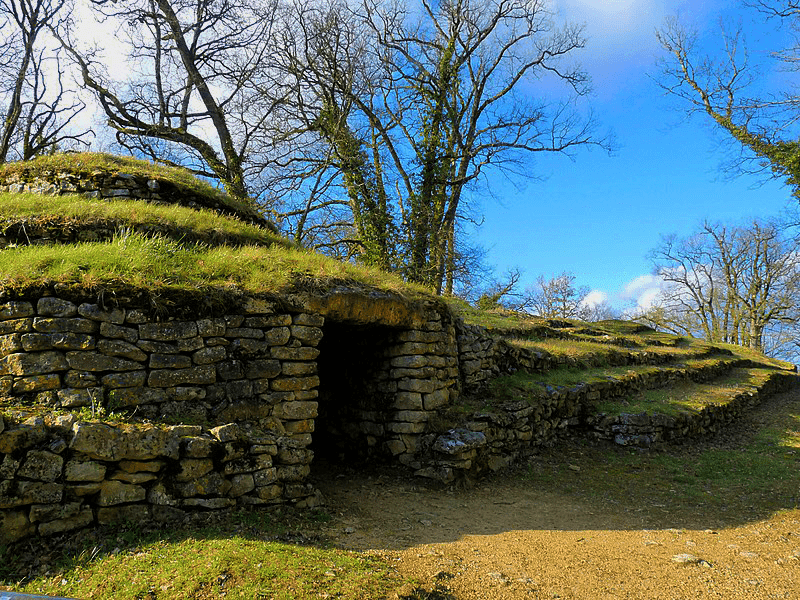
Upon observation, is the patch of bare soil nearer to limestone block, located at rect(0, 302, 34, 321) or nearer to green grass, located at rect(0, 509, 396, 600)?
green grass, located at rect(0, 509, 396, 600)

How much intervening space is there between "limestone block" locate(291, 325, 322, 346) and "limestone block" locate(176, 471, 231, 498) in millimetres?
1685

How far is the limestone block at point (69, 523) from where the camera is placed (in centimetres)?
371

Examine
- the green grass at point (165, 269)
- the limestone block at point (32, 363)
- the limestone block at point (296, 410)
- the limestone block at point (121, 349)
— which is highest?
the green grass at point (165, 269)

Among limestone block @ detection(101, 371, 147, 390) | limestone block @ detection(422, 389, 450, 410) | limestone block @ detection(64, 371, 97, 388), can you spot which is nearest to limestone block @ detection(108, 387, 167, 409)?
limestone block @ detection(101, 371, 147, 390)

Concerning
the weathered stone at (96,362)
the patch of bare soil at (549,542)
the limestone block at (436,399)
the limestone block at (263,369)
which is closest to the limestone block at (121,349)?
the weathered stone at (96,362)

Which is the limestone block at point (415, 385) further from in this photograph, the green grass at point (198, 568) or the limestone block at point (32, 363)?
the limestone block at point (32, 363)

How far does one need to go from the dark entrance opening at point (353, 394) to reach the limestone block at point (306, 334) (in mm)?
823

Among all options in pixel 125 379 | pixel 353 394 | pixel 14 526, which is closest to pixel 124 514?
pixel 14 526

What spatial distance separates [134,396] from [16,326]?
1.16 metres

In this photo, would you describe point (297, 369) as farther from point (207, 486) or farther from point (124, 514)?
point (124, 514)

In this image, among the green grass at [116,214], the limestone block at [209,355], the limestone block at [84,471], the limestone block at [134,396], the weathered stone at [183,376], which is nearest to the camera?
the limestone block at [84,471]

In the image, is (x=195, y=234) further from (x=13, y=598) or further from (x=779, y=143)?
(x=779, y=143)

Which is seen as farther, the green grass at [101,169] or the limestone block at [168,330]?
the green grass at [101,169]

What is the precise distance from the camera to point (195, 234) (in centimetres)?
695
